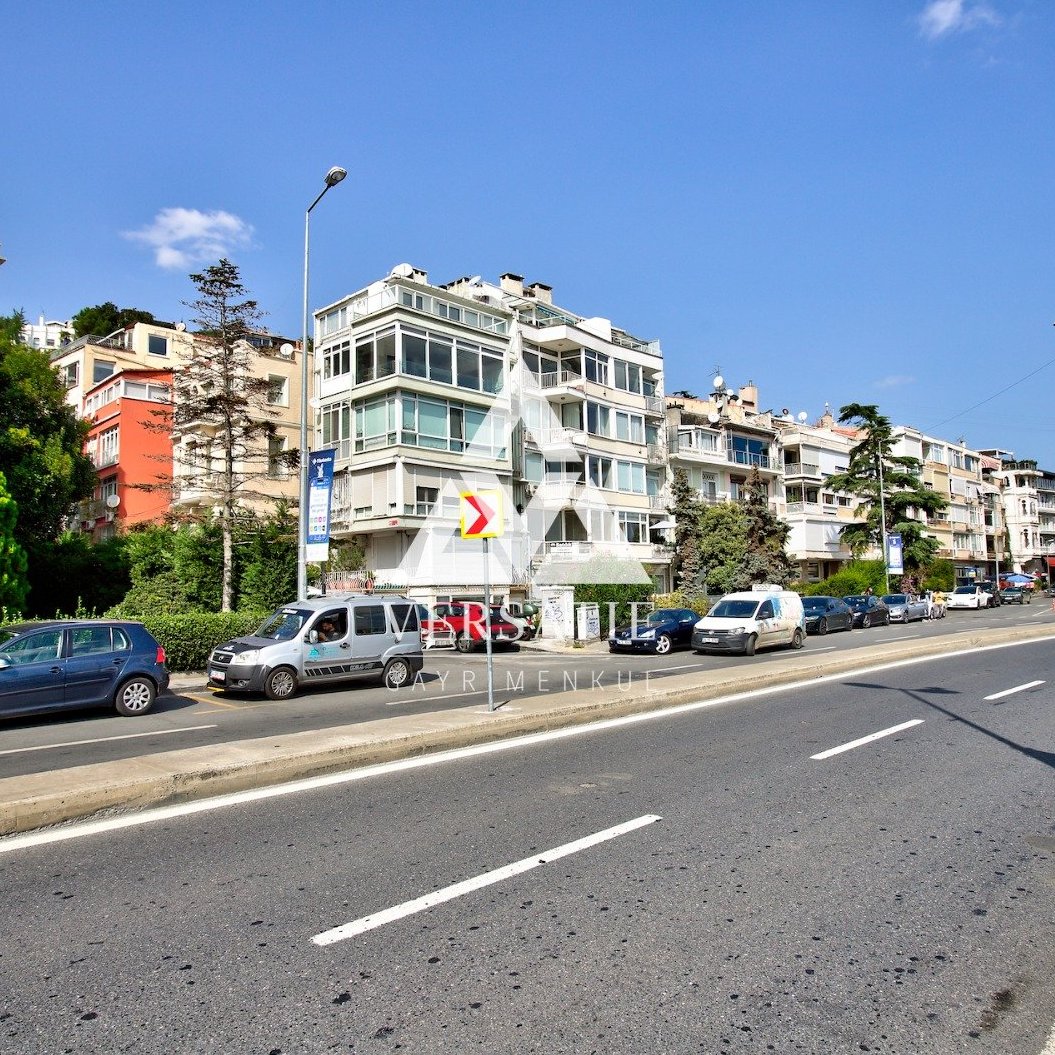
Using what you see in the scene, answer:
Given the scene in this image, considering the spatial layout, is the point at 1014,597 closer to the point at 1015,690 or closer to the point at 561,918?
the point at 1015,690

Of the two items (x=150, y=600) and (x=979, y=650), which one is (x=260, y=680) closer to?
(x=150, y=600)

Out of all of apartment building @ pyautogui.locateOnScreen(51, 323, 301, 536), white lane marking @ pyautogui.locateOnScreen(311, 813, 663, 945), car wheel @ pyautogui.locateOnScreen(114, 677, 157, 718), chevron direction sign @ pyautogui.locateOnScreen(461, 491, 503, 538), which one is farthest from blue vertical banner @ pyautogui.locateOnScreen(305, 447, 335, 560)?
apartment building @ pyautogui.locateOnScreen(51, 323, 301, 536)

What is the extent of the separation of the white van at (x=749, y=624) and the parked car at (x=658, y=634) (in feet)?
4.39

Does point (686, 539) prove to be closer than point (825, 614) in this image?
No

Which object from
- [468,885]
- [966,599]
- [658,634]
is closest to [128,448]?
[658,634]

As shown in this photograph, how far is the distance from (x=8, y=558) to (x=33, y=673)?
935 cm

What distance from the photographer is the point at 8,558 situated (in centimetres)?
1947

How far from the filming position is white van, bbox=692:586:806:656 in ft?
78.9

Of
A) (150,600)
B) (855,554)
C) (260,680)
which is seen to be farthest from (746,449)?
(260,680)

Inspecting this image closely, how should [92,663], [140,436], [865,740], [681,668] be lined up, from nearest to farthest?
[865,740], [92,663], [681,668], [140,436]

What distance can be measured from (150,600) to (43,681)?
12710 mm

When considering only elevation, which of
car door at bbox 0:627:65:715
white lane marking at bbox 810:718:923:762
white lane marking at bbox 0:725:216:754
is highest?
car door at bbox 0:627:65:715

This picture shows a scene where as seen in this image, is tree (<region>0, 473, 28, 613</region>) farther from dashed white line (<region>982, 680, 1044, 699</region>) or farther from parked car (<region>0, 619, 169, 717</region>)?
dashed white line (<region>982, 680, 1044, 699</region>)

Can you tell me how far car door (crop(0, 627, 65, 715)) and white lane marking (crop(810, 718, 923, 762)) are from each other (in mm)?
10773
